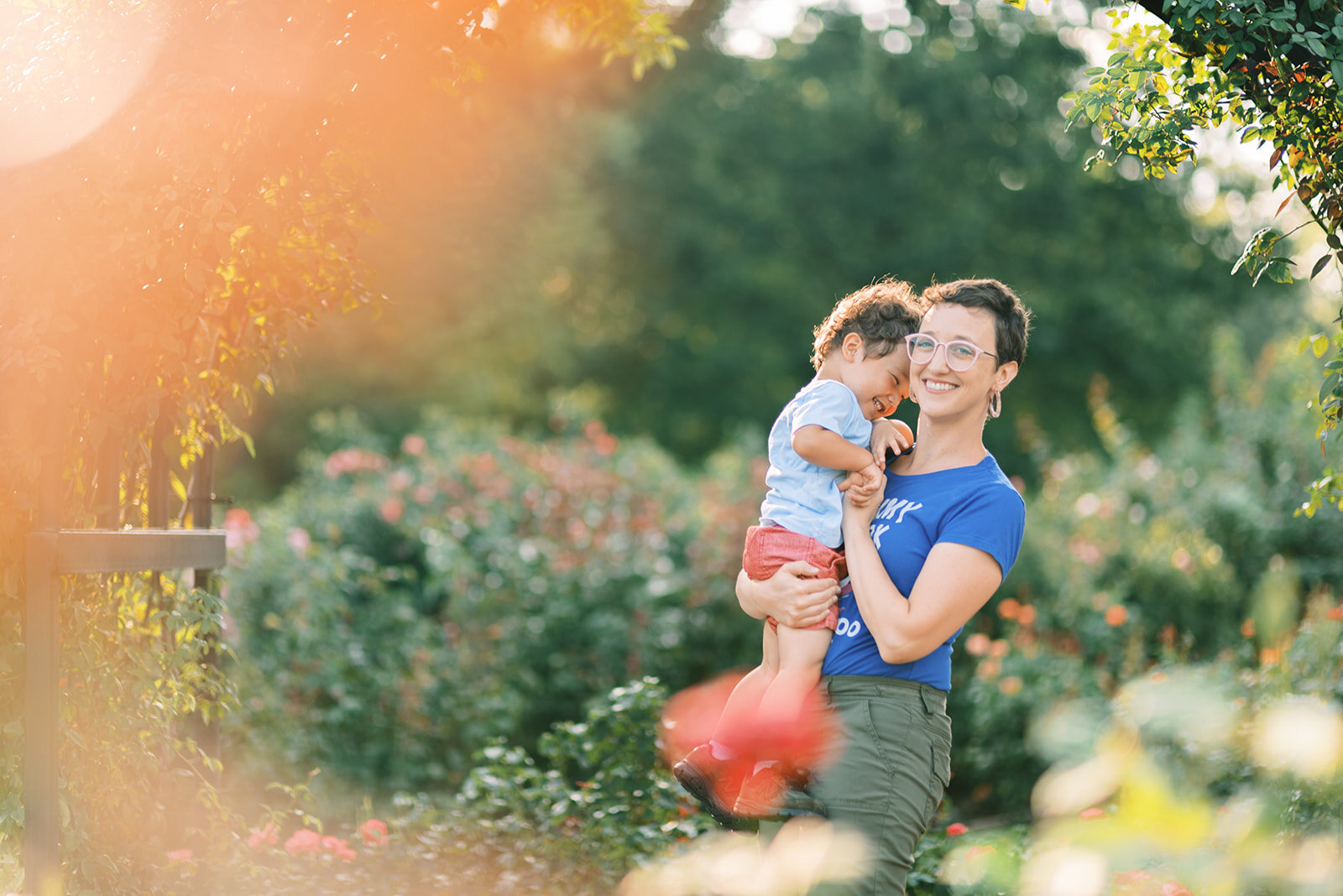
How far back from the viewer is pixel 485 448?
27.6 feet

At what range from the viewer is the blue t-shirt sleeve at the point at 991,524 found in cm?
220

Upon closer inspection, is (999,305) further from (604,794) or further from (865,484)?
(604,794)

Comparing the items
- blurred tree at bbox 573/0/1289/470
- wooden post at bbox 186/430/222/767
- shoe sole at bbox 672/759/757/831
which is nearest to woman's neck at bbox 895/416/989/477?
shoe sole at bbox 672/759/757/831

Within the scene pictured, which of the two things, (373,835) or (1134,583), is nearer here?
(373,835)

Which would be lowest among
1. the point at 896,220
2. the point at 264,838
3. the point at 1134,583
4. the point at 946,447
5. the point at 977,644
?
the point at 264,838

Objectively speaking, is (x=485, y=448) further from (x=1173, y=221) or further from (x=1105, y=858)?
(x=1173, y=221)

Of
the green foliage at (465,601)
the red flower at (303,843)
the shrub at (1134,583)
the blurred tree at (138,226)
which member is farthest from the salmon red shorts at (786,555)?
the shrub at (1134,583)

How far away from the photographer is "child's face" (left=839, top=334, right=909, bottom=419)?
8.52 feet

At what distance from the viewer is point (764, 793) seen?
2324mm

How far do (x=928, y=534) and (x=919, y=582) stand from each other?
0.15 metres

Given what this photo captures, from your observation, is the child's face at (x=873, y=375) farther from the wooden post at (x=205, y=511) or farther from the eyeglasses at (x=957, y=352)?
the wooden post at (x=205, y=511)

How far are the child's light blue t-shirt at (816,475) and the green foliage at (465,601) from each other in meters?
3.18

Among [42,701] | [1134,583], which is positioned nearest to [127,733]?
[42,701]

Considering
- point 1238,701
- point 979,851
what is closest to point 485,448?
point 1238,701
